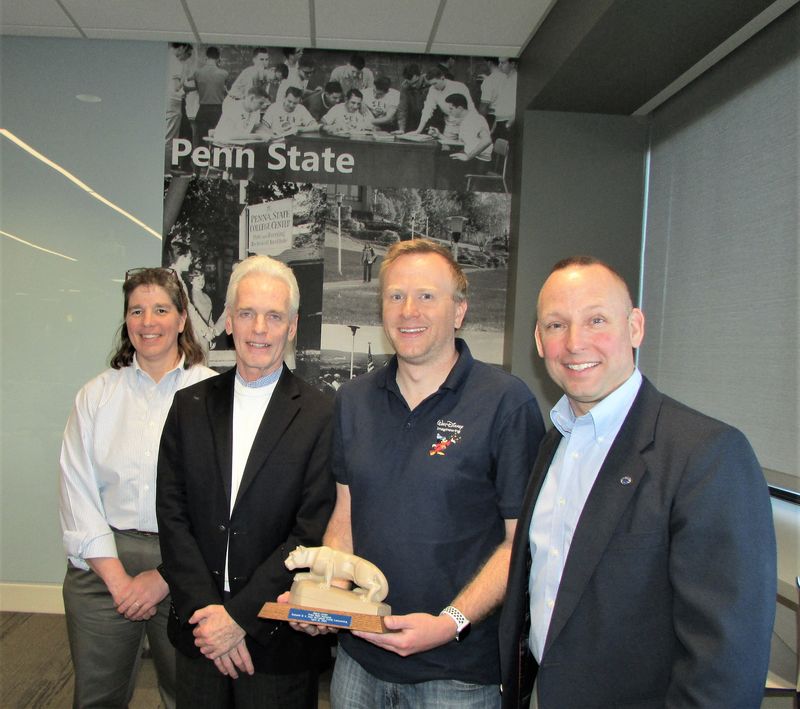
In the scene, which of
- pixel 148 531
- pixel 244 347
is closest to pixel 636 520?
pixel 244 347

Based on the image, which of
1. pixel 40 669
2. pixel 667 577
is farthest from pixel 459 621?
pixel 40 669

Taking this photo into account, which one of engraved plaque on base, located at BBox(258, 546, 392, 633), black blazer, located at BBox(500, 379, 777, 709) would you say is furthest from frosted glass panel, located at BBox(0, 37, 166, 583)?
black blazer, located at BBox(500, 379, 777, 709)

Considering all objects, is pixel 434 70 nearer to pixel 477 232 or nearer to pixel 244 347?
pixel 477 232

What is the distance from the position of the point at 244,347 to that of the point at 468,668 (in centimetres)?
106

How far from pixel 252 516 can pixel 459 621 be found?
65 cm

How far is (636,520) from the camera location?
118cm

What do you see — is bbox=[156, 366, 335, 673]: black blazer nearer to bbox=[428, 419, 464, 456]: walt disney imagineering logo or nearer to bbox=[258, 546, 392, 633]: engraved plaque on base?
bbox=[258, 546, 392, 633]: engraved plaque on base

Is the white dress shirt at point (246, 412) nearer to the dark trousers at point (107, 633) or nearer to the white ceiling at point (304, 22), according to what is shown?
the dark trousers at point (107, 633)

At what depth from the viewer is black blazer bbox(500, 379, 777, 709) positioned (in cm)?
106

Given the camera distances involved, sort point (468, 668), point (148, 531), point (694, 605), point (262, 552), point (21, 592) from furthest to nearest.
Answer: point (21, 592)
point (148, 531)
point (262, 552)
point (468, 668)
point (694, 605)

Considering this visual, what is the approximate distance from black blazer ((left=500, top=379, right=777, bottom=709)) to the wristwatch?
25cm

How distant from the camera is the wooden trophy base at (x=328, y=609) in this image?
1.43m

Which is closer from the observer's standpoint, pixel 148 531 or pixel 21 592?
pixel 148 531

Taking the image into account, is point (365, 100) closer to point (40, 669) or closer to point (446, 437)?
point (446, 437)
